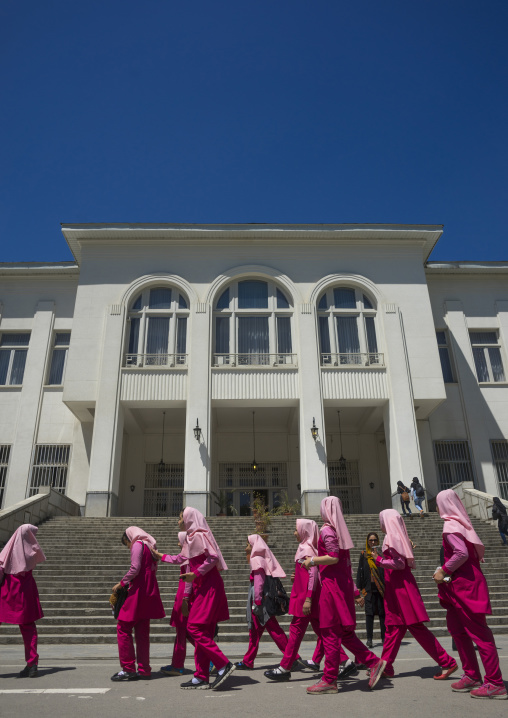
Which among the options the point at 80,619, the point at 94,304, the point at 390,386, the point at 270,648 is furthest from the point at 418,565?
the point at 94,304

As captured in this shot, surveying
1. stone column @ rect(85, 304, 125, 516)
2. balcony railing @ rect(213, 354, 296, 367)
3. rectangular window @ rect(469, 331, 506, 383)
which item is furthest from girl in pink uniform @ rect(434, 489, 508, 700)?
rectangular window @ rect(469, 331, 506, 383)

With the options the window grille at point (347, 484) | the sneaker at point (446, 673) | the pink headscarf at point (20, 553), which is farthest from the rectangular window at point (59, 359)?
the sneaker at point (446, 673)

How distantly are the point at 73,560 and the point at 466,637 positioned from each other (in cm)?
986

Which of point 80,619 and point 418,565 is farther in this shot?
point 418,565

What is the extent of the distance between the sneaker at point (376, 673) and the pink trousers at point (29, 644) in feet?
11.8

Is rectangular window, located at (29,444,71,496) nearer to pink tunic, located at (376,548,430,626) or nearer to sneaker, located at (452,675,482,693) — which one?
pink tunic, located at (376,548,430,626)

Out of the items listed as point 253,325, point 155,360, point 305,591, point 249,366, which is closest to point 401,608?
point 305,591

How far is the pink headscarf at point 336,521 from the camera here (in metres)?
5.42

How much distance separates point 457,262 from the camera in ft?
76.5

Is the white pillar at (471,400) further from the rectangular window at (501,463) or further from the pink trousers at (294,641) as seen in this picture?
the pink trousers at (294,641)

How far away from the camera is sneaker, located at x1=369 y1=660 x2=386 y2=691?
487 centimetres

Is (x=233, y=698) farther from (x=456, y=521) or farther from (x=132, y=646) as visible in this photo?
(x=456, y=521)

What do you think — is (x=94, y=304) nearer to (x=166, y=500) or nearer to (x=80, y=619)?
(x=166, y=500)

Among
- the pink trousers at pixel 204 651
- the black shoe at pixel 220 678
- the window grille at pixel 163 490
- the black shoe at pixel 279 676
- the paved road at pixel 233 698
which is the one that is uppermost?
the window grille at pixel 163 490
